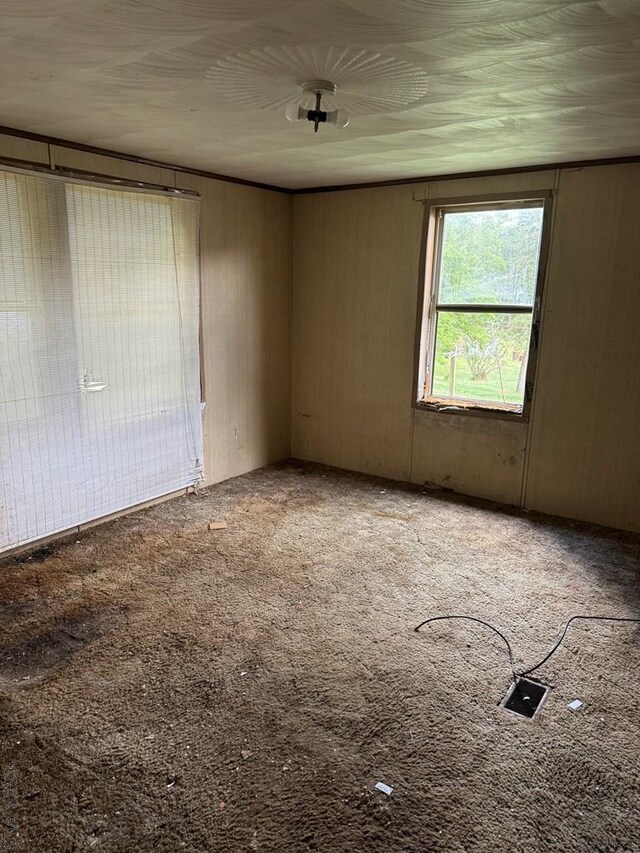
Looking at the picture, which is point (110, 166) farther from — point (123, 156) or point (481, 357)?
point (481, 357)

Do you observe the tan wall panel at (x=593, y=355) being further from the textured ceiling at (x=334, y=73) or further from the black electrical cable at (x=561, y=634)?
the black electrical cable at (x=561, y=634)

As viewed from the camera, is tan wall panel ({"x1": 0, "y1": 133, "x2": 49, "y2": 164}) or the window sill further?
the window sill

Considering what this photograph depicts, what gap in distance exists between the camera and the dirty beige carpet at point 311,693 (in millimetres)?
1754

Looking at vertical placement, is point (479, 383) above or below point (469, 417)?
above

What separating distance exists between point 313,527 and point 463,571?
1.04 meters

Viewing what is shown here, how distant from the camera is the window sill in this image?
4.29 metres

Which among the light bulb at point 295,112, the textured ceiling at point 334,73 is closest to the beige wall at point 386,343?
the textured ceiling at point 334,73

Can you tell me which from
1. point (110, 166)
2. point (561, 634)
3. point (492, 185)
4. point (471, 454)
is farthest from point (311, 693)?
point (492, 185)

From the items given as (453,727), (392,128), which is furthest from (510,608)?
(392,128)

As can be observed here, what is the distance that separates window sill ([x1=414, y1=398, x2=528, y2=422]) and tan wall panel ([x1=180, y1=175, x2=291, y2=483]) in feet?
4.40

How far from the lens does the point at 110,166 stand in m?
3.60

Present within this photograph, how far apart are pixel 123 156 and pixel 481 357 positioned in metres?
2.81

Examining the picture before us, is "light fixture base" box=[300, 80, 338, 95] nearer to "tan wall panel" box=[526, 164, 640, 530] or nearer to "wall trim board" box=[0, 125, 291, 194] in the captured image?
"wall trim board" box=[0, 125, 291, 194]

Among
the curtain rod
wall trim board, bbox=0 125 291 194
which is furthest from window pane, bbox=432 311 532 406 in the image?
the curtain rod
